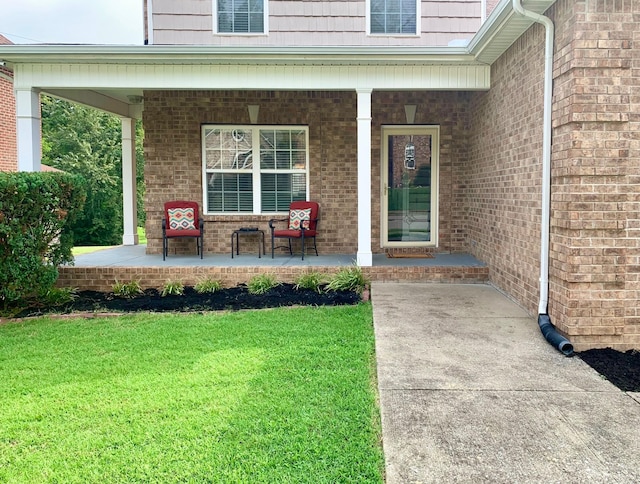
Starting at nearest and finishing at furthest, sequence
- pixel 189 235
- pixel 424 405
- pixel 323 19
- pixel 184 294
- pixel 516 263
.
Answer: pixel 424 405 < pixel 516 263 < pixel 184 294 < pixel 189 235 < pixel 323 19

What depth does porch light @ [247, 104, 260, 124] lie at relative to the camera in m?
8.90

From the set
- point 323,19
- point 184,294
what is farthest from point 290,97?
point 184,294

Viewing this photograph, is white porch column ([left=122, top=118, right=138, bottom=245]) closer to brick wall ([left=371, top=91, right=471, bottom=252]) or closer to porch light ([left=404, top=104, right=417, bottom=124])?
brick wall ([left=371, top=91, right=471, bottom=252])

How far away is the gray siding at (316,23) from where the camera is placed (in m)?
8.80

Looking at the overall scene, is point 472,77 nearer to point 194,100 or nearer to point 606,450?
point 194,100

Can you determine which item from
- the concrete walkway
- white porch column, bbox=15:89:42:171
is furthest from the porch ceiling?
the concrete walkway

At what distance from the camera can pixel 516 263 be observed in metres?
5.96

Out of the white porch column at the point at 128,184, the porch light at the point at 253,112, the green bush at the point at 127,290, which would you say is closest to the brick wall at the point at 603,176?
the green bush at the point at 127,290

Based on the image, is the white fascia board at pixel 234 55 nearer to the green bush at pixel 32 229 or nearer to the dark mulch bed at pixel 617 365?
A: the green bush at pixel 32 229

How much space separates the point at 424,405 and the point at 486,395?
1.49 ft

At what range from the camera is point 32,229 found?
5938 mm

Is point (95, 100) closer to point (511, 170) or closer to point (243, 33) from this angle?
point (243, 33)

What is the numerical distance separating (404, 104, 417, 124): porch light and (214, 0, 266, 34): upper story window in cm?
277

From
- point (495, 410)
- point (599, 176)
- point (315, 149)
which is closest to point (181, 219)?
point (315, 149)
